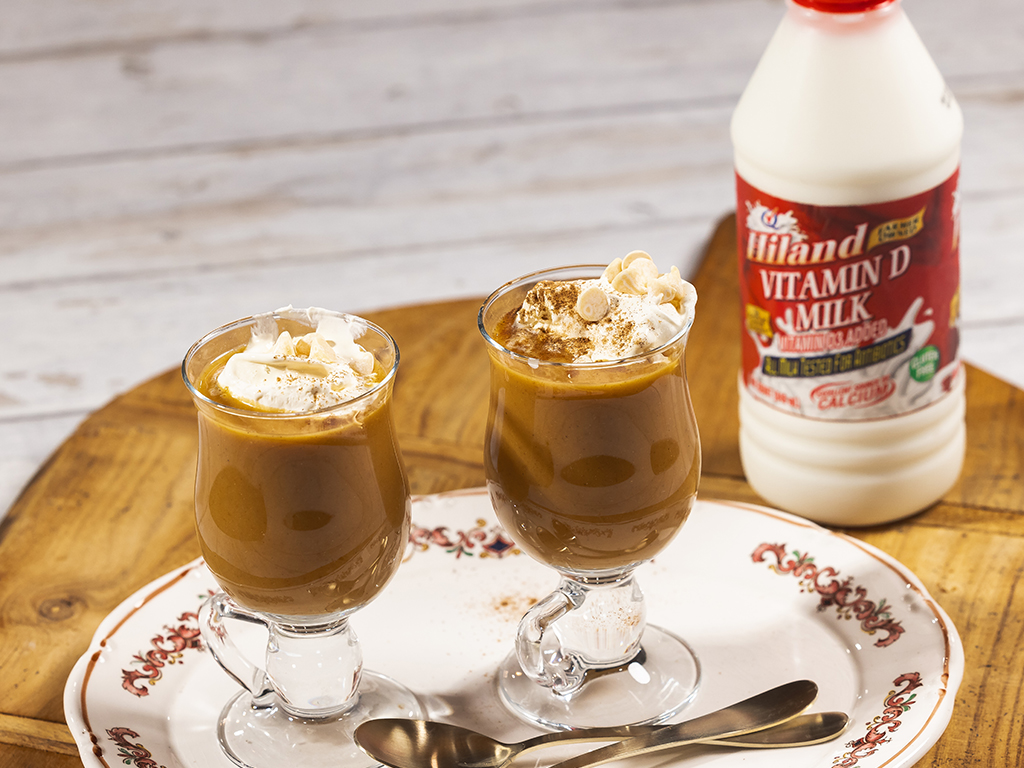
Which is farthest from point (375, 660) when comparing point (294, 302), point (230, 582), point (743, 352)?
point (294, 302)

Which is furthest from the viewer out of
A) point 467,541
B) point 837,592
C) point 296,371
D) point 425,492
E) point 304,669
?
point 425,492

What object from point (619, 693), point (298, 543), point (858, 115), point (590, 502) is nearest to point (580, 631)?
point (619, 693)

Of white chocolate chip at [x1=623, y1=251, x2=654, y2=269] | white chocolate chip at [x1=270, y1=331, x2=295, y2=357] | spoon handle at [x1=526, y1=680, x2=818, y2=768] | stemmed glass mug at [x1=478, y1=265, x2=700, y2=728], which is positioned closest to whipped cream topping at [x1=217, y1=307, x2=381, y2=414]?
white chocolate chip at [x1=270, y1=331, x2=295, y2=357]

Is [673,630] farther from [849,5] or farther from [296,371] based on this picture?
[849,5]

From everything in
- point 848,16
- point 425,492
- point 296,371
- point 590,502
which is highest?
point 848,16

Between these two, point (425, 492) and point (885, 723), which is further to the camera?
point (425, 492)

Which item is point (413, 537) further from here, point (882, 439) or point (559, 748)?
point (882, 439)

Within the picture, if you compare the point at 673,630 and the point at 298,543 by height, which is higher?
the point at 298,543
